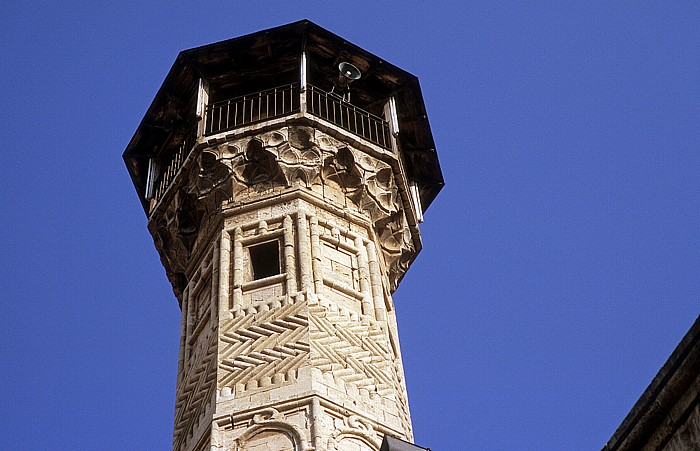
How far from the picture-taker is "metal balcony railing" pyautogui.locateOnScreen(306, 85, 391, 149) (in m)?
15.1

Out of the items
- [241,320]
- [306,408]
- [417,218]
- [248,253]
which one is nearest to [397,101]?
[417,218]

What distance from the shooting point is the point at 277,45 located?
15.9m

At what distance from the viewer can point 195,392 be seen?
1219 centimetres


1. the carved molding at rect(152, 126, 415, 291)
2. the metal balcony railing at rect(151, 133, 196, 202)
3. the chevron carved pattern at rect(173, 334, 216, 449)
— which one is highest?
the metal balcony railing at rect(151, 133, 196, 202)

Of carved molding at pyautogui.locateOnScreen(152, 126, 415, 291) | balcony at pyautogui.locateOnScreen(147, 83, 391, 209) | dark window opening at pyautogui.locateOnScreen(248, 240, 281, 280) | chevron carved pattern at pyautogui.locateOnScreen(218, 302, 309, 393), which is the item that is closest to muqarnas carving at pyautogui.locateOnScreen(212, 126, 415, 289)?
carved molding at pyautogui.locateOnScreen(152, 126, 415, 291)

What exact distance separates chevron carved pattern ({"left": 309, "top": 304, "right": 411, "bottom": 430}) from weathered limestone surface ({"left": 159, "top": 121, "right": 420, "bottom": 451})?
0.02 metres

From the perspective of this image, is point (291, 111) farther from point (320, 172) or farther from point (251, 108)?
point (320, 172)

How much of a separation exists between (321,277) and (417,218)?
3162mm

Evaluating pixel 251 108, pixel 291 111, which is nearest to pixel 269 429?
pixel 291 111

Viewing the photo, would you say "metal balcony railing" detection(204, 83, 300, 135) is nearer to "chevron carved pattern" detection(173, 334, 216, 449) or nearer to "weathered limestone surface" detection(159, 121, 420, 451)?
"weathered limestone surface" detection(159, 121, 420, 451)

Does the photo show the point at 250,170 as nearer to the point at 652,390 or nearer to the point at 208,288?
the point at 208,288

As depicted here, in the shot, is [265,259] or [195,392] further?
[265,259]

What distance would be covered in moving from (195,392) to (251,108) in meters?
4.36

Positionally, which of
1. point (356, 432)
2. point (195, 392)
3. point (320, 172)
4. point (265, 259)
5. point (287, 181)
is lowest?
point (356, 432)
